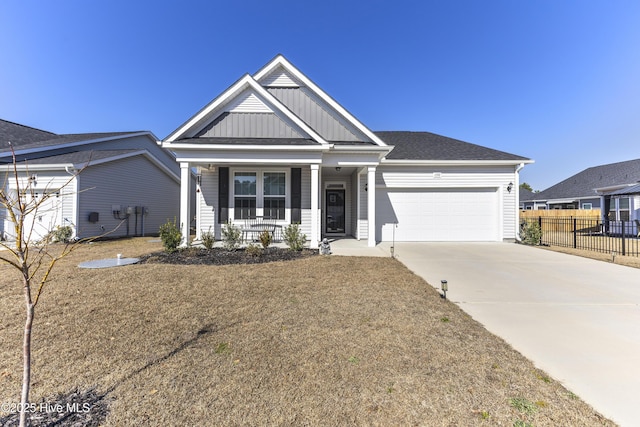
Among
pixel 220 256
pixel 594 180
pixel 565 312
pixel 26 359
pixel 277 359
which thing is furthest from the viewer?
pixel 594 180

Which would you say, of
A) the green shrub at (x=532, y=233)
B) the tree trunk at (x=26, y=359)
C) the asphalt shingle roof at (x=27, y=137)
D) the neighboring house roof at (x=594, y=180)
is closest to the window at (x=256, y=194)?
the tree trunk at (x=26, y=359)

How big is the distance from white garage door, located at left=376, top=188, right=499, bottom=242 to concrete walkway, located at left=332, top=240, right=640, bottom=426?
3196 millimetres

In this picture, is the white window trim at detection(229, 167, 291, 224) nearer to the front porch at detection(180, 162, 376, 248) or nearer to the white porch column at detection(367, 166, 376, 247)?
the front porch at detection(180, 162, 376, 248)

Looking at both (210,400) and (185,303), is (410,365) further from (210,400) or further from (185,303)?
(185,303)

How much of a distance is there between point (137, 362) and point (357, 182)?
33.2ft

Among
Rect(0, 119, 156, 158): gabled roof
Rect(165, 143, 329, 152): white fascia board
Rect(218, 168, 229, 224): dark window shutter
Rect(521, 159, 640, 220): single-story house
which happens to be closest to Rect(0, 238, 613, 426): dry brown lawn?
Rect(165, 143, 329, 152): white fascia board

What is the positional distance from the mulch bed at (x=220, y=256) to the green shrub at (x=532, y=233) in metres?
8.47

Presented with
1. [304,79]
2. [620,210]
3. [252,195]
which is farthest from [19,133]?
[620,210]

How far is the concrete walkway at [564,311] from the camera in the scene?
2.59 m

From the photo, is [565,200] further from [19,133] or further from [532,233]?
[19,133]

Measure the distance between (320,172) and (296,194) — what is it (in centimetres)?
135

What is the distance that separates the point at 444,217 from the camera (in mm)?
11930

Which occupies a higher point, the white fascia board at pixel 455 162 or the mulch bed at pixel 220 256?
the white fascia board at pixel 455 162

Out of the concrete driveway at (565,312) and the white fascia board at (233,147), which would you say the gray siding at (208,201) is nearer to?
the white fascia board at (233,147)
